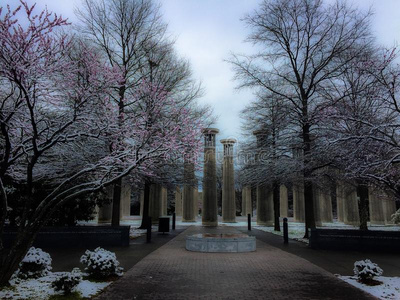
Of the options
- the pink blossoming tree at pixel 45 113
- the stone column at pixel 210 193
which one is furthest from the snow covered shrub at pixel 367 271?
the stone column at pixel 210 193

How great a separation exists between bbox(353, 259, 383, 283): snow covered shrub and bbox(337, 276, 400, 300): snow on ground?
6.7 inches

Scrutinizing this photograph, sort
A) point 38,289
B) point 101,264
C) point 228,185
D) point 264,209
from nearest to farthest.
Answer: point 38,289
point 101,264
point 264,209
point 228,185

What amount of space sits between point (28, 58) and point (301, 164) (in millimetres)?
12053

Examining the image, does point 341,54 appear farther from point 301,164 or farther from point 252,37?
point 301,164

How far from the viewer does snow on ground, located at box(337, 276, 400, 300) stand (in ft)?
20.6

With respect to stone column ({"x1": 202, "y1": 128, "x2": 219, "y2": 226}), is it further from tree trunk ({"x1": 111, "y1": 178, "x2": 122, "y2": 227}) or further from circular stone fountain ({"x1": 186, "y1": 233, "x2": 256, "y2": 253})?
circular stone fountain ({"x1": 186, "y1": 233, "x2": 256, "y2": 253})

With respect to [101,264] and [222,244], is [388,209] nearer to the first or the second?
[222,244]

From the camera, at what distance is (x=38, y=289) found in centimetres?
641

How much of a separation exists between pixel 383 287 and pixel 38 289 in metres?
7.25

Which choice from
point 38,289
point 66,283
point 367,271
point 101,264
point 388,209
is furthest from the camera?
point 388,209

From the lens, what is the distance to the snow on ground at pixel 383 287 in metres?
6.29

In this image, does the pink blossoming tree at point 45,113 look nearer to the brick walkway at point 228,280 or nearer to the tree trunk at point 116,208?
the brick walkway at point 228,280

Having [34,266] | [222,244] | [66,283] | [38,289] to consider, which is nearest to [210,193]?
[222,244]

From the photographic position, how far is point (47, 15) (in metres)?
5.71
